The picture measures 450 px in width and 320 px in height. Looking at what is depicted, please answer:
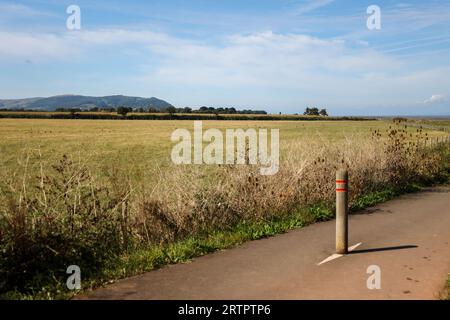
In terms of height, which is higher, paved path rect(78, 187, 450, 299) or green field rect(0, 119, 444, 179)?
green field rect(0, 119, 444, 179)

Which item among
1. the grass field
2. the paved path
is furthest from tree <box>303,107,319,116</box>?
the paved path

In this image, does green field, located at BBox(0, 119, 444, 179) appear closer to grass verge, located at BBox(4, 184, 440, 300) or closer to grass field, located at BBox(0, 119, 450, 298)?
grass field, located at BBox(0, 119, 450, 298)

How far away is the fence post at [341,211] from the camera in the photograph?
6.65 m

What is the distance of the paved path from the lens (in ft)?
17.1

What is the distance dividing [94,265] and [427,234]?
6048 millimetres

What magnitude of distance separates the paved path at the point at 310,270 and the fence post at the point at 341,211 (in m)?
0.20

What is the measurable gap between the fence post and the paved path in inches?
7.8

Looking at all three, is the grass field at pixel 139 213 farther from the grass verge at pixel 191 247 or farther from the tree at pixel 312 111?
the tree at pixel 312 111

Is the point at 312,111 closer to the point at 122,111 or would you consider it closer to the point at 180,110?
the point at 180,110

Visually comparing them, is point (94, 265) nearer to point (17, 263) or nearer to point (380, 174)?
point (17, 263)

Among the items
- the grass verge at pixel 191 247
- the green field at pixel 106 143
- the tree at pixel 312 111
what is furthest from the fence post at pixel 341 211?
the tree at pixel 312 111

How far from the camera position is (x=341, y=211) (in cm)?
667

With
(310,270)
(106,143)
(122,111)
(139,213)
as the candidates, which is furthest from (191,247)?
(122,111)

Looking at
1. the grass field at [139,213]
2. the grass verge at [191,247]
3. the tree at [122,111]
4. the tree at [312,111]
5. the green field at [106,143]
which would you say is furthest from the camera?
the tree at [312,111]
